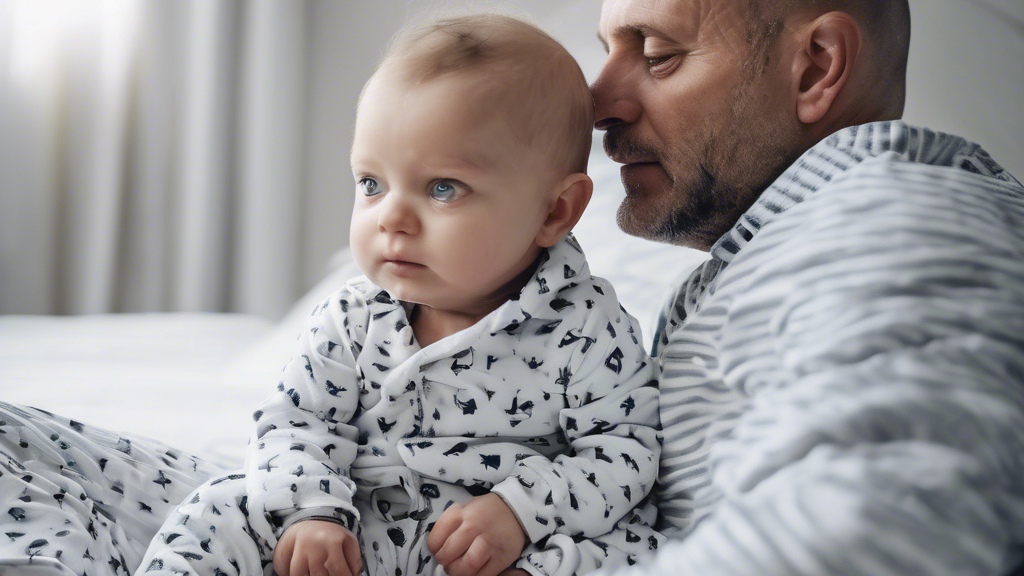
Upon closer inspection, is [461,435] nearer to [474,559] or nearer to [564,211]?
[474,559]

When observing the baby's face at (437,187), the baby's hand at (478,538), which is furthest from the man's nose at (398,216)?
the baby's hand at (478,538)

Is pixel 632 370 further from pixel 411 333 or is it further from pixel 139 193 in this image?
pixel 139 193

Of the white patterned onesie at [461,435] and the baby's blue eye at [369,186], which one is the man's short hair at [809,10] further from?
the baby's blue eye at [369,186]

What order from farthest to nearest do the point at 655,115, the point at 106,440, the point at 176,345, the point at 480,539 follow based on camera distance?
the point at 176,345 → the point at 655,115 → the point at 106,440 → the point at 480,539

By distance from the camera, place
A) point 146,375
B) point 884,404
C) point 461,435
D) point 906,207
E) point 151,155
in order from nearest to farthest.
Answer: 1. point 884,404
2. point 906,207
3. point 461,435
4. point 146,375
5. point 151,155

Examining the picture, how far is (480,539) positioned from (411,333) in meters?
0.25

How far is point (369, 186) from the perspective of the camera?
0.84 metres

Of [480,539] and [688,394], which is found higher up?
[688,394]

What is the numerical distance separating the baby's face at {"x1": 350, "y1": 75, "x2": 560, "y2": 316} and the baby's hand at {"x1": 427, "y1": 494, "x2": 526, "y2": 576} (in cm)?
23

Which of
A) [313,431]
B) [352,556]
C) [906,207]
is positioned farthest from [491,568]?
[906,207]

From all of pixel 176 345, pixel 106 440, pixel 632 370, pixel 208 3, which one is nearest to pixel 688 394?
pixel 632 370

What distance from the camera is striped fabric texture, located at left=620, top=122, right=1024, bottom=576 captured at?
18.6 inches

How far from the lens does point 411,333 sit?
2.87 ft

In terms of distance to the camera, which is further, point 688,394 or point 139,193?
point 139,193
